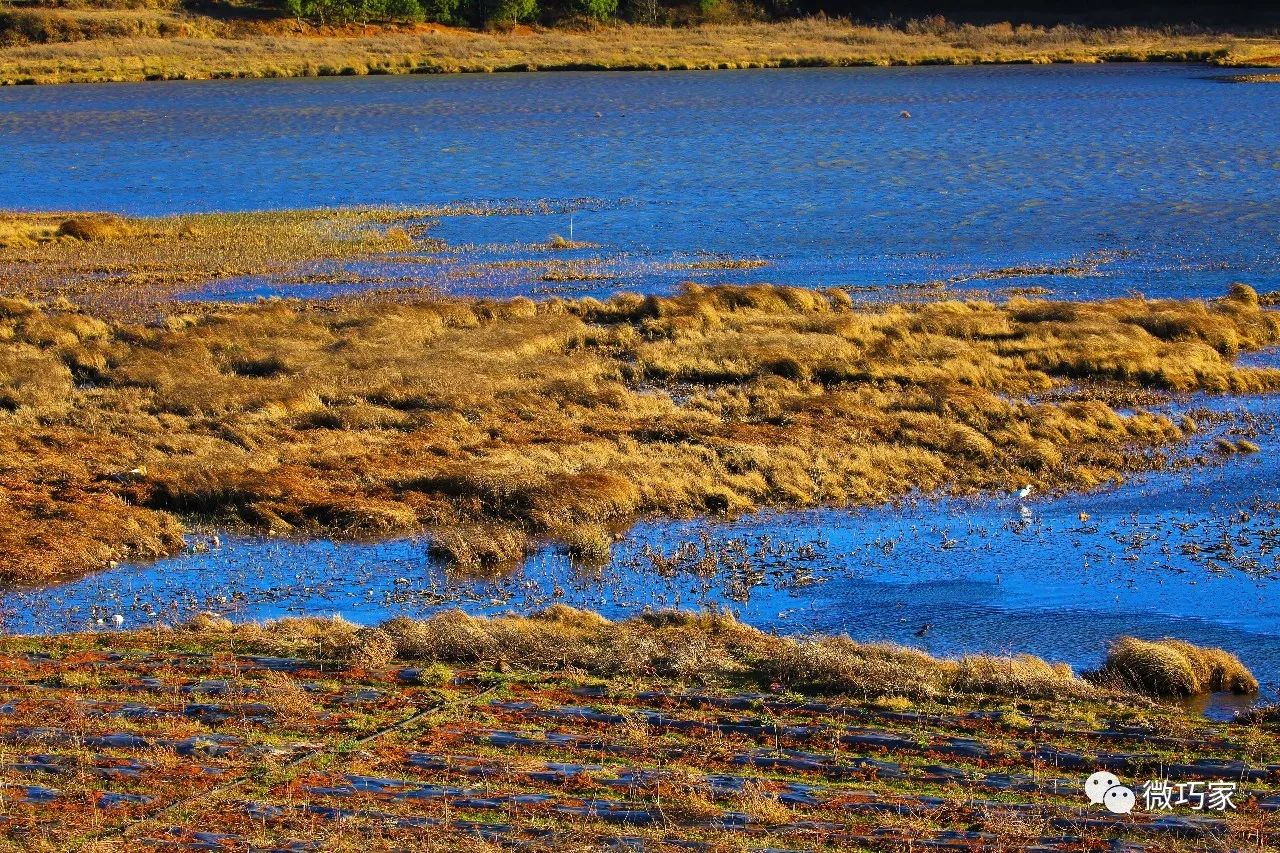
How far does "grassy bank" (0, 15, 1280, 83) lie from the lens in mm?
116750

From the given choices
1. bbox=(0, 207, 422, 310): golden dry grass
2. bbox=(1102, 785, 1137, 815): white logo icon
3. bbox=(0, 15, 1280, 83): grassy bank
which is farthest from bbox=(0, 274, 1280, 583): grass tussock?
bbox=(0, 15, 1280, 83): grassy bank

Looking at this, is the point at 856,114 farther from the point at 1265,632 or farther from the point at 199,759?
the point at 199,759

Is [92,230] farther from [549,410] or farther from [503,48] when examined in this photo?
[503,48]

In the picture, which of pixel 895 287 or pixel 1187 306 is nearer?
pixel 1187 306

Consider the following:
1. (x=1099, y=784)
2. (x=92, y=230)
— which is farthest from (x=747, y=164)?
(x=1099, y=784)

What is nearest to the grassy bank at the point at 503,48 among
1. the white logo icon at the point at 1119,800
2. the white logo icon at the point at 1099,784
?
the white logo icon at the point at 1099,784

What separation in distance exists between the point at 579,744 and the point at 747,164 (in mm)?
59003

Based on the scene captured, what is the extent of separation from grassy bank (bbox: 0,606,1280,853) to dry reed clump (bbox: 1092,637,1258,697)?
14cm

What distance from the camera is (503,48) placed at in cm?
12544

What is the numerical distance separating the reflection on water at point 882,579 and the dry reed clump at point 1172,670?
1.93 feet

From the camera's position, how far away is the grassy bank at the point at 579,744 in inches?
516

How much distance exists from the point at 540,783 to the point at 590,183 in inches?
2141

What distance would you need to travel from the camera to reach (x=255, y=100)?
104m

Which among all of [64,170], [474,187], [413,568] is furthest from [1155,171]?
[413,568]
